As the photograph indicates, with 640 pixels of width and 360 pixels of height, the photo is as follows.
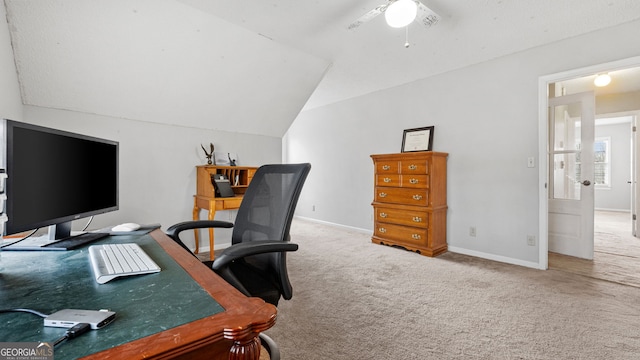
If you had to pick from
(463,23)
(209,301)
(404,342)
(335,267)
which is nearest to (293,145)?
(335,267)

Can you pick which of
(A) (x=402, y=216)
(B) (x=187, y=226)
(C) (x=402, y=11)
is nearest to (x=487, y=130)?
(A) (x=402, y=216)

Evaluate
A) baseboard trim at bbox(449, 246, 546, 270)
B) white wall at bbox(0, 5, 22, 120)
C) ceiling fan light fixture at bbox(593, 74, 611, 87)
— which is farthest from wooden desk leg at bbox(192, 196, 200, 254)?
ceiling fan light fixture at bbox(593, 74, 611, 87)

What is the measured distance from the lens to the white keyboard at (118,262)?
31.5 inches

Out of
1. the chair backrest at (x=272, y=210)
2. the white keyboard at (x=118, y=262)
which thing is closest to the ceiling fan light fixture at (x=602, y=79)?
the chair backrest at (x=272, y=210)

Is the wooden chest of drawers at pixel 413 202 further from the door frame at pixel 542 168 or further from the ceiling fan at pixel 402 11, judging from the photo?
the ceiling fan at pixel 402 11

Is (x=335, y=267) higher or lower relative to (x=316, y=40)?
lower

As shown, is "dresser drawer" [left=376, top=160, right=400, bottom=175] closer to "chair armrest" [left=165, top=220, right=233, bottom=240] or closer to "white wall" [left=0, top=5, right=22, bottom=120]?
"chair armrest" [left=165, top=220, right=233, bottom=240]

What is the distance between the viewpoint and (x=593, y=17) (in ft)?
7.94

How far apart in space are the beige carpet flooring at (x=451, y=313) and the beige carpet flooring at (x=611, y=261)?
0.69 feet

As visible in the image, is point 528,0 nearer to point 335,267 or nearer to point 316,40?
point 316,40

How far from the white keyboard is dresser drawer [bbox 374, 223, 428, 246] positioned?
3.04m

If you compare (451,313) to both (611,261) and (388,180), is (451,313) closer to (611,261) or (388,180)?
(388,180)

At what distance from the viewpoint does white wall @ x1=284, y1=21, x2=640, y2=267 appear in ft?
9.35

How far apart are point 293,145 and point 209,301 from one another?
5622 millimetres
